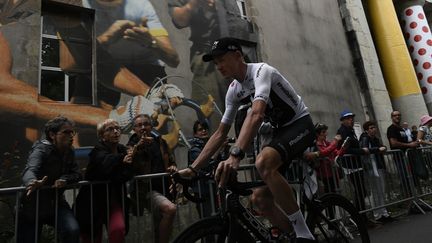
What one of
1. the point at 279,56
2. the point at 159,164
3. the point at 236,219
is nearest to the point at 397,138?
the point at 279,56

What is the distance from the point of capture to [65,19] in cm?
705

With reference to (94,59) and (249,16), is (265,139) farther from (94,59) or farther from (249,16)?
(249,16)

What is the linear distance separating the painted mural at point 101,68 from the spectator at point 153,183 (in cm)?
248

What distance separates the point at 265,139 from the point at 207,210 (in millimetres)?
1683

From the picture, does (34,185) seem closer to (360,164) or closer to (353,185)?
(353,185)

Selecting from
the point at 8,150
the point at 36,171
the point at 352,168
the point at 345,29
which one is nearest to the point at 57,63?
the point at 8,150

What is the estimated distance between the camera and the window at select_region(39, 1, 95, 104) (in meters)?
6.58

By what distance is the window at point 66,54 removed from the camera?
658 cm

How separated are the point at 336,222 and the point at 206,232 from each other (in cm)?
161

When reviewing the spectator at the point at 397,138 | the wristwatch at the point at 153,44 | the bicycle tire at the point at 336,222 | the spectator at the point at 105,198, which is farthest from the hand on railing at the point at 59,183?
the spectator at the point at 397,138

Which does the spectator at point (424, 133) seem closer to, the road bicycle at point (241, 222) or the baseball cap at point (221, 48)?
the road bicycle at point (241, 222)

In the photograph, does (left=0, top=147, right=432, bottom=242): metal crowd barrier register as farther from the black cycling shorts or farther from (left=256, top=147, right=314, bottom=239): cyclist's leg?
(left=256, top=147, right=314, bottom=239): cyclist's leg

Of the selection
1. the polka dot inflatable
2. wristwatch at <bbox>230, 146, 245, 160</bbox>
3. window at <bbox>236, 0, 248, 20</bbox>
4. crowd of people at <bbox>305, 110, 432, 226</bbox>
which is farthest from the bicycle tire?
the polka dot inflatable

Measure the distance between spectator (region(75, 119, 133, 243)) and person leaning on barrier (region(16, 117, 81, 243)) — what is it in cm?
17
